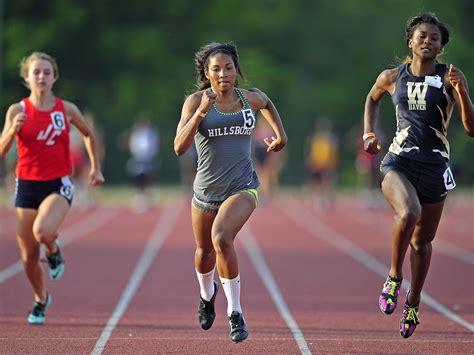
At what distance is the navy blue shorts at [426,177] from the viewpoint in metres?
8.25

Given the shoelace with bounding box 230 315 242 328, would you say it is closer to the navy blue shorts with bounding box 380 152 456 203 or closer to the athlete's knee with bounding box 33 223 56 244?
the navy blue shorts with bounding box 380 152 456 203

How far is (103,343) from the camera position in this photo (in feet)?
28.6

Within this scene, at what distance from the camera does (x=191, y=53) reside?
46781mm

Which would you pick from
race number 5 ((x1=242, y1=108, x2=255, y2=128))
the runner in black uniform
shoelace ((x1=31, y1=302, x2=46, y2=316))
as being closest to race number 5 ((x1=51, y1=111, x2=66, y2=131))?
shoelace ((x1=31, y1=302, x2=46, y2=316))

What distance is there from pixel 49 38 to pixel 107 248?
24897mm

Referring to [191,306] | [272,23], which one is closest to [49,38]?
[272,23]

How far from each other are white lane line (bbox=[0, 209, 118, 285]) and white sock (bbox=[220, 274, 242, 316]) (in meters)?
6.15

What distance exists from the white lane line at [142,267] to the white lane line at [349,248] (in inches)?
101

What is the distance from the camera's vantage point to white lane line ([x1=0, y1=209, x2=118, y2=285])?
14.5 metres

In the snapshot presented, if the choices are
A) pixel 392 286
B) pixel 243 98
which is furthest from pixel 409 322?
pixel 243 98

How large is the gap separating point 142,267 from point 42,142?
572 centimetres

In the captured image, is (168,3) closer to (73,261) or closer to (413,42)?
(73,261)

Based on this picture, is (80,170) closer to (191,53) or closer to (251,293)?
(251,293)

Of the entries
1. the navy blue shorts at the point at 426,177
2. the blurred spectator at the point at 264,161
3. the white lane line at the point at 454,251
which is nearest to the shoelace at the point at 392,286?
the navy blue shorts at the point at 426,177
